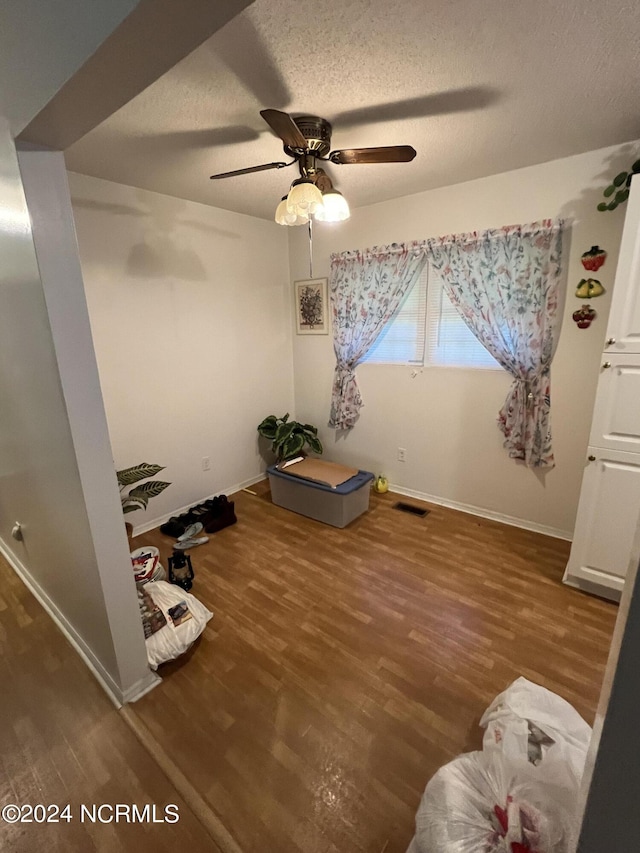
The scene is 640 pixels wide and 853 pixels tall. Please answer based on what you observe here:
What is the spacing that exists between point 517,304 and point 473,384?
59cm

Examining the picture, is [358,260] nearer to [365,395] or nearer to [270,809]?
[365,395]

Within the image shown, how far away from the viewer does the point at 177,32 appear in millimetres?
589

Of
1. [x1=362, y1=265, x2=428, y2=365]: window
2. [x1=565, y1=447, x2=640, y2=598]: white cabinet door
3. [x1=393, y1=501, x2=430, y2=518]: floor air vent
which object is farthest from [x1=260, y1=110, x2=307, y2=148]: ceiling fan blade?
[x1=393, y1=501, x2=430, y2=518]: floor air vent

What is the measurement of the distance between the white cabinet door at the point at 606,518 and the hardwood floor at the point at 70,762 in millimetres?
2027

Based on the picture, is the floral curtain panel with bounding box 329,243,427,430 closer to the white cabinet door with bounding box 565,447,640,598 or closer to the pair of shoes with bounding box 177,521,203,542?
the pair of shoes with bounding box 177,521,203,542

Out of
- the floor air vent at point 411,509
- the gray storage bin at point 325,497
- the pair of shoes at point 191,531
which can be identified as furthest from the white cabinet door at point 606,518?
the pair of shoes at point 191,531

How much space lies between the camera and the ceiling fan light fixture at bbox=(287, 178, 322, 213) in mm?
1562

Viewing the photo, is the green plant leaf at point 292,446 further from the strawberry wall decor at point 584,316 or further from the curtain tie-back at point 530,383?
the strawberry wall decor at point 584,316

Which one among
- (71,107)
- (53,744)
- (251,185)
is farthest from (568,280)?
(53,744)

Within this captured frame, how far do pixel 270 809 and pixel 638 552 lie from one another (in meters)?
1.37

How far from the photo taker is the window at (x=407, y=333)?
272 centimetres

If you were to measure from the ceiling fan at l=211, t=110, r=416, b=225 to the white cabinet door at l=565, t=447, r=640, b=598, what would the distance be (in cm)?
171

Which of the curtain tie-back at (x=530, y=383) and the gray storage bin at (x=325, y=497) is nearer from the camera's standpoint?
the curtain tie-back at (x=530, y=383)

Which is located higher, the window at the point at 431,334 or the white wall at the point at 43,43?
the white wall at the point at 43,43
